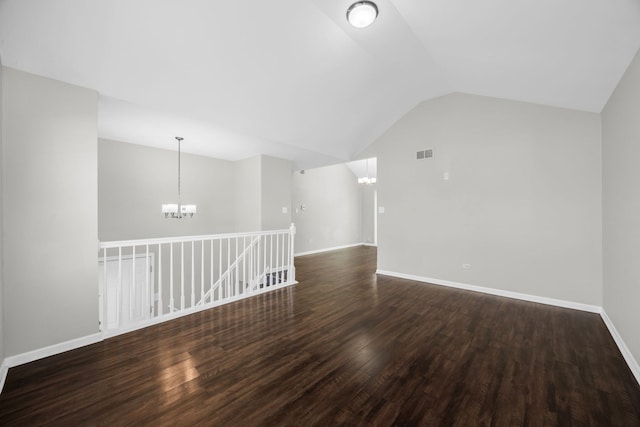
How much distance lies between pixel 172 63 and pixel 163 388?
9.80 feet

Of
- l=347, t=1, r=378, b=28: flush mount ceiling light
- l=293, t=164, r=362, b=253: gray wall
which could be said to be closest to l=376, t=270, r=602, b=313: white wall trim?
l=293, t=164, r=362, b=253: gray wall

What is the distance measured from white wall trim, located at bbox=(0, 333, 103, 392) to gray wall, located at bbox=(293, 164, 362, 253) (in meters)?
5.51

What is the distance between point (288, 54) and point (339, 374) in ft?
10.9

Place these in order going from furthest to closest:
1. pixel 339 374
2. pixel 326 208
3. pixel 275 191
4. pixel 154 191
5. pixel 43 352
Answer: pixel 326 208, pixel 275 191, pixel 154 191, pixel 43 352, pixel 339 374

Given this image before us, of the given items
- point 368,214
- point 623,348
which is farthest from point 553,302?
point 368,214

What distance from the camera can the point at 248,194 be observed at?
567 centimetres

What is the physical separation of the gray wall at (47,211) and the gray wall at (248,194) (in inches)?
120

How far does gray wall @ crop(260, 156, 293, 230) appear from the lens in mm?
5391

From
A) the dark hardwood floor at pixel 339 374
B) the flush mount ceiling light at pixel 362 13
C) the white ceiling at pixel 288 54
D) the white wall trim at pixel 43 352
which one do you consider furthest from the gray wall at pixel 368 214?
the white wall trim at pixel 43 352

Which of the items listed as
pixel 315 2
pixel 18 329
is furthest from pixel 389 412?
pixel 315 2

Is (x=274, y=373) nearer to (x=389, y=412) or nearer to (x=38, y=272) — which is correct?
(x=389, y=412)

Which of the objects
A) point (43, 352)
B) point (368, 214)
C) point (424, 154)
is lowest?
point (43, 352)

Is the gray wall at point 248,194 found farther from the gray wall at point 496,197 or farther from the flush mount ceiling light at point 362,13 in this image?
the flush mount ceiling light at point 362,13

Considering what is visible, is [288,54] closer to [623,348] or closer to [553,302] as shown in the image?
[623,348]
